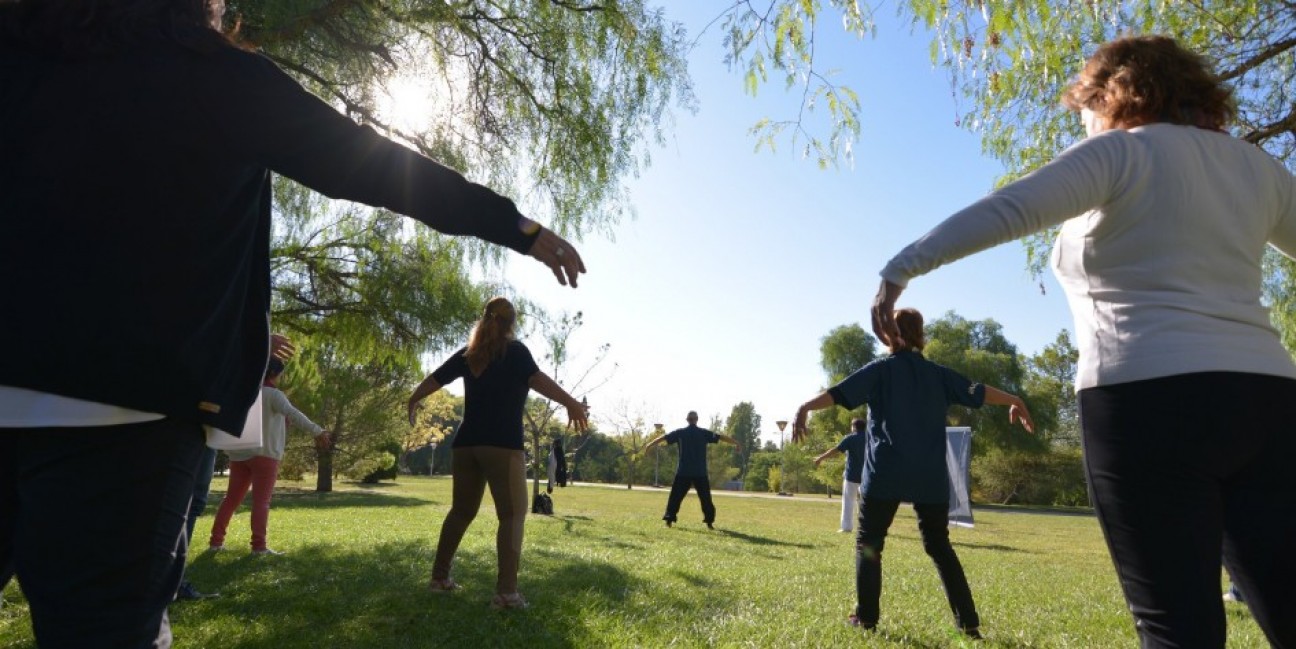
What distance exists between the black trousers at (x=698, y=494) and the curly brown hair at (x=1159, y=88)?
41.6ft

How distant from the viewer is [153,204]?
1509mm

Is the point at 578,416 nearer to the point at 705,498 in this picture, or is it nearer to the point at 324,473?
the point at 705,498

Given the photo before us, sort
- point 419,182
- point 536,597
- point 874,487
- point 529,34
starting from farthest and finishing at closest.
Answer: point 529,34 → point 536,597 → point 874,487 → point 419,182

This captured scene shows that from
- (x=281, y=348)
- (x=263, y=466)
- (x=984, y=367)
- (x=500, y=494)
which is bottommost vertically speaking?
(x=500, y=494)

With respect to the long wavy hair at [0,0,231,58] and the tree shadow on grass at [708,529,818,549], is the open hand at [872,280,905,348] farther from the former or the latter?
the tree shadow on grass at [708,529,818,549]

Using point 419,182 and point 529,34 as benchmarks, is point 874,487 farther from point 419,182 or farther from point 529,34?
point 529,34

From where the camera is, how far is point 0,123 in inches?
61.0

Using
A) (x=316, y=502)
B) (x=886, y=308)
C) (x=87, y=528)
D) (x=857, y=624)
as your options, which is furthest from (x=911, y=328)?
(x=316, y=502)

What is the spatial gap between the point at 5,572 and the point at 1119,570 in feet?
7.64

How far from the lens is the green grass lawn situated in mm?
4445

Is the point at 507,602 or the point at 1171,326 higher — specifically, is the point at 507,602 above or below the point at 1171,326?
below

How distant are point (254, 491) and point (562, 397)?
A: 172 inches

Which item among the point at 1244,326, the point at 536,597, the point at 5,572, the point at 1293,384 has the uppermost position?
the point at 1244,326

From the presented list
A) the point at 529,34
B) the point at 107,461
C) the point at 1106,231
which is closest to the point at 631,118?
the point at 529,34
